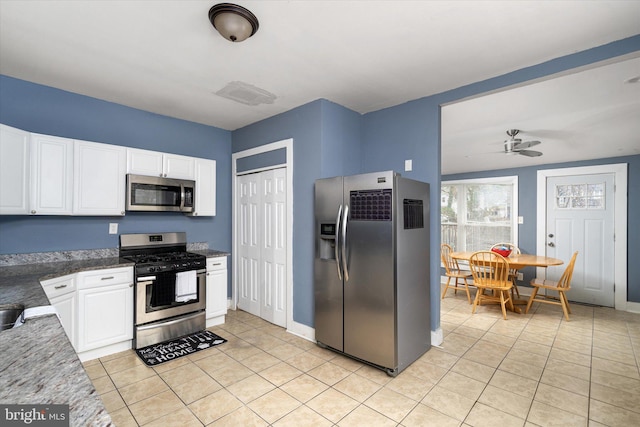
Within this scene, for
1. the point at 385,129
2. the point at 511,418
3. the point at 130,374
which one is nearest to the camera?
the point at 511,418

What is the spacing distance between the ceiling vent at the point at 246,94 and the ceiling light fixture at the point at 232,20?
37.4 inches

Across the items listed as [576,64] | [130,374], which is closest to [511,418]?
[576,64]

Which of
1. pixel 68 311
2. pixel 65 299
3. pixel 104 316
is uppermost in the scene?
pixel 65 299

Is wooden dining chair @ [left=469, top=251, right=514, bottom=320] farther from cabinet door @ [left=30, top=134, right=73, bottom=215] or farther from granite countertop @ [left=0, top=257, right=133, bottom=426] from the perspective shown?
cabinet door @ [left=30, top=134, right=73, bottom=215]

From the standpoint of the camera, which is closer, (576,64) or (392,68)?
(576,64)

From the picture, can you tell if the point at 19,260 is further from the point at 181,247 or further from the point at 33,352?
the point at 33,352

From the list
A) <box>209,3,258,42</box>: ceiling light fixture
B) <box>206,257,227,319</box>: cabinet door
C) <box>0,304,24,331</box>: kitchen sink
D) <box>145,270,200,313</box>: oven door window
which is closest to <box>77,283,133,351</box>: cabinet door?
<box>145,270,200,313</box>: oven door window

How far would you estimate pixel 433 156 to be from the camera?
10.0 feet

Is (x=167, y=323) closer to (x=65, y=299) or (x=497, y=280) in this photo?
(x=65, y=299)

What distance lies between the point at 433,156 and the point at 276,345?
253 centimetres

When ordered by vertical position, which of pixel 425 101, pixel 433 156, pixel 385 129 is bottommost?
pixel 433 156

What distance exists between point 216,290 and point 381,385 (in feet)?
6.97

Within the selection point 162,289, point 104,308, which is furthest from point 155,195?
point 104,308

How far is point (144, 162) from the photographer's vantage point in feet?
10.7
